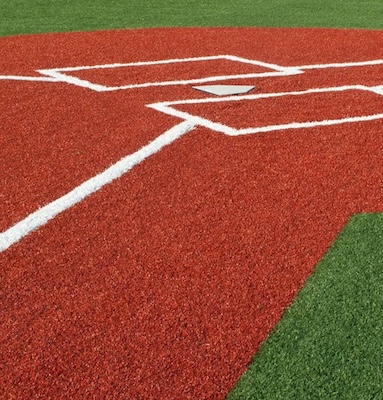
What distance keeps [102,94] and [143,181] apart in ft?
6.56

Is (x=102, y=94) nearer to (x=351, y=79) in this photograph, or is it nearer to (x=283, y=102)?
(x=283, y=102)

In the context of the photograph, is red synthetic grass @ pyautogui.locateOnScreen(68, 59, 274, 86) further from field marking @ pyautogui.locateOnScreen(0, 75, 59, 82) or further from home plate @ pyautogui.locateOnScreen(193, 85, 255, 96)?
home plate @ pyautogui.locateOnScreen(193, 85, 255, 96)

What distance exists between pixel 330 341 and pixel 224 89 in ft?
12.1

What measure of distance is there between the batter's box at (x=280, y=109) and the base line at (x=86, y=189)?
11.8 inches

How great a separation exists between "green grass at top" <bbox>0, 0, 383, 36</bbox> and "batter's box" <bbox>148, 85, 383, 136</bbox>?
132 inches

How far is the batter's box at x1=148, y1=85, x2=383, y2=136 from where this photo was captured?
5461 mm

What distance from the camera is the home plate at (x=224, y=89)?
20.5 feet

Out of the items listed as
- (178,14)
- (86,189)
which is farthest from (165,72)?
(178,14)

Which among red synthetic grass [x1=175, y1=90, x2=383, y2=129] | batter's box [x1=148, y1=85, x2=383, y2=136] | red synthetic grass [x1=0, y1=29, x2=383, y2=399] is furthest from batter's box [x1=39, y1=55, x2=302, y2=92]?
red synthetic grass [x1=175, y1=90, x2=383, y2=129]

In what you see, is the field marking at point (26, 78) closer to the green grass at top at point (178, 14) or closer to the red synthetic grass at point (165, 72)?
the red synthetic grass at point (165, 72)

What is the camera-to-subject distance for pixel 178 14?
32.7ft

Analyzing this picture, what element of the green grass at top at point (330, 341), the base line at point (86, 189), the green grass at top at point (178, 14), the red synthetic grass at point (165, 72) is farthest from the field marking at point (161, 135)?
the green grass at top at point (178, 14)

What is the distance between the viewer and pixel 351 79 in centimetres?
667

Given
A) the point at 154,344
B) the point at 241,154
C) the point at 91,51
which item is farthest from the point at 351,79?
the point at 154,344
